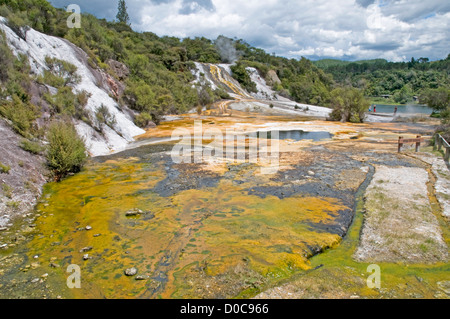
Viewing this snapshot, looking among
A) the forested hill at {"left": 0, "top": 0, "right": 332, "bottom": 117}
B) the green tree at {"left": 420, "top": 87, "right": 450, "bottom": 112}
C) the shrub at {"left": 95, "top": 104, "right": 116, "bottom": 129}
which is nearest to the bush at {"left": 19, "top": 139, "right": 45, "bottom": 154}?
→ the shrub at {"left": 95, "top": 104, "right": 116, "bottom": 129}

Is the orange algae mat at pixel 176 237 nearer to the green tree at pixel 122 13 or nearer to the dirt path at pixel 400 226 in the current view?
the dirt path at pixel 400 226

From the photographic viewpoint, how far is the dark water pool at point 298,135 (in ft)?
81.8

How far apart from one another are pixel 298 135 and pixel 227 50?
7682cm

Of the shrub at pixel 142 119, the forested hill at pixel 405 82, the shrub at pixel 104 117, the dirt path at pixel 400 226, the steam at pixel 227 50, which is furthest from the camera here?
the forested hill at pixel 405 82

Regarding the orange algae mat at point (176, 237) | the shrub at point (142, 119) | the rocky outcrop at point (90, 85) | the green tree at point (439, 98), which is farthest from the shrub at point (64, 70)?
the green tree at point (439, 98)

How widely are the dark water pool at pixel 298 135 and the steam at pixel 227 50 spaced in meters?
68.0

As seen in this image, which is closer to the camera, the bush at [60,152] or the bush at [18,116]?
the bush at [60,152]

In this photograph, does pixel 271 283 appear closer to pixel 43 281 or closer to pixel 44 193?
pixel 43 281

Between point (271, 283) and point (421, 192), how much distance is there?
8.12 m

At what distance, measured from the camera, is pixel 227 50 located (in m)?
96.0

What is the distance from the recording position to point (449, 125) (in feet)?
64.4
